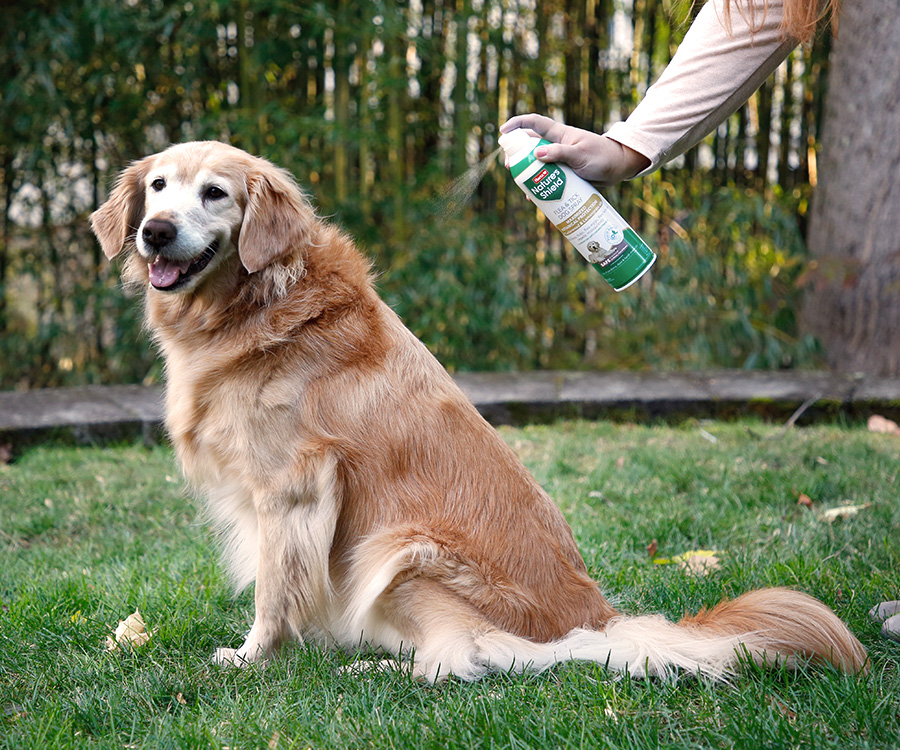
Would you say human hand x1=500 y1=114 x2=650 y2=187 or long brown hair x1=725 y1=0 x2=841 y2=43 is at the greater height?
long brown hair x1=725 y1=0 x2=841 y2=43

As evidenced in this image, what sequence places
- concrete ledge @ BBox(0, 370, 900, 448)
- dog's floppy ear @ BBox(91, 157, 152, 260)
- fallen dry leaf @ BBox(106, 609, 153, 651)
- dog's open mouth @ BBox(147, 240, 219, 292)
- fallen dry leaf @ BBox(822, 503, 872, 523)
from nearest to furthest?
fallen dry leaf @ BBox(106, 609, 153, 651) → dog's open mouth @ BBox(147, 240, 219, 292) → dog's floppy ear @ BBox(91, 157, 152, 260) → fallen dry leaf @ BBox(822, 503, 872, 523) → concrete ledge @ BBox(0, 370, 900, 448)

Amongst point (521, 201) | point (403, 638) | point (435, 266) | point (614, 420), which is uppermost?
point (521, 201)

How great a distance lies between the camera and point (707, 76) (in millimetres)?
1946

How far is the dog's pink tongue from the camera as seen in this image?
7.00 ft

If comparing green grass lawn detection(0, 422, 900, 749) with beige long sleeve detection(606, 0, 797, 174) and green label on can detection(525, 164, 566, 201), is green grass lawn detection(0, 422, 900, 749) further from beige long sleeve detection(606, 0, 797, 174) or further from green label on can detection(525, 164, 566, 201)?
beige long sleeve detection(606, 0, 797, 174)

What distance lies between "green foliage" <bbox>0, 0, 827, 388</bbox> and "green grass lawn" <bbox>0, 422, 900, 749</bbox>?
1.83 meters

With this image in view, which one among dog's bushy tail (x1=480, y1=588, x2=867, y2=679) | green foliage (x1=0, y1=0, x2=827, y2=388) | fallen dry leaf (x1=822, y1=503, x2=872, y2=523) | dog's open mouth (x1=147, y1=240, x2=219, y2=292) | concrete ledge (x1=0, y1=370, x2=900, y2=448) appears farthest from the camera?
green foliage (x1=0, y1=0, x2=827, y2=388)

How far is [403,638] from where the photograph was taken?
78.2 inches

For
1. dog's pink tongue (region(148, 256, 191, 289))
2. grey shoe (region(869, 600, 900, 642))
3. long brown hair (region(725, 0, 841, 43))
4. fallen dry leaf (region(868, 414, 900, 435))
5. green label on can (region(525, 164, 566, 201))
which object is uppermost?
long brown hair (region(725, 0, 841, 43))

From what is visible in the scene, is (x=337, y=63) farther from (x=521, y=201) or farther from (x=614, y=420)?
(x=614, y=420)

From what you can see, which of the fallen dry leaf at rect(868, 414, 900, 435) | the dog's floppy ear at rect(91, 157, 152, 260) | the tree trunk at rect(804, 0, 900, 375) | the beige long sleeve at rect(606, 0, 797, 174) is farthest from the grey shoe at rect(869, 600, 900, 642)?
the tree trunk at rect(804, 0, 900, 375)

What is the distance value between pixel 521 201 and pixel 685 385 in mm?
2046

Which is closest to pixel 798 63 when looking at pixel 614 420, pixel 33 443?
pixel 614 420

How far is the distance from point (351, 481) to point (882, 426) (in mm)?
3477
